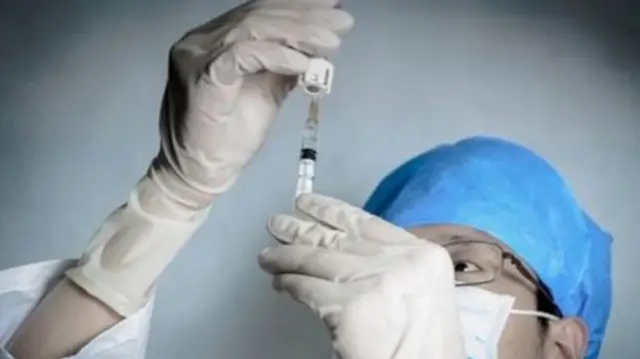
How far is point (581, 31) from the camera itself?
5.75 ft

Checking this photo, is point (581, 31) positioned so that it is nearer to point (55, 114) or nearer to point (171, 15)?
point (171, 15)

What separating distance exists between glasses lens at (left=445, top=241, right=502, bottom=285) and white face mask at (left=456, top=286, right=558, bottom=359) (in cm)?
1

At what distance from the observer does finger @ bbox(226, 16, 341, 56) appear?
3.89 feet

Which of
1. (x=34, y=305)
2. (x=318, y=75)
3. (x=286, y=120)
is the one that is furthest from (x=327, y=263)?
(x=286, y=120)

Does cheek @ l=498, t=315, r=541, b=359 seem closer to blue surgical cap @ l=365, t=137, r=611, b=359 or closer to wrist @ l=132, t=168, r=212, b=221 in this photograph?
blue surgical cap @ l=365, t=137, r=611, b=359

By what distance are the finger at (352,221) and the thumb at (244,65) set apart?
14 cm

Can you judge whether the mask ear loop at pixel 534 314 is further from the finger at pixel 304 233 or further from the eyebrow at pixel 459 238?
the finger at pixel 304 233

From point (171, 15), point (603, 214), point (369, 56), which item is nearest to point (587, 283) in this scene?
point (603, 214)

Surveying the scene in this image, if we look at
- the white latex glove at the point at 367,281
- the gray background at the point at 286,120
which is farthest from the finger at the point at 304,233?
the gray background at the point at 286,120

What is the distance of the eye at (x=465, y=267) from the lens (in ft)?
4.43

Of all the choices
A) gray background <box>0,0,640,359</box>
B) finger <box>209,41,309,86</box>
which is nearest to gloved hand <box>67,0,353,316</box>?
finger <box>209,41,309,86</box>

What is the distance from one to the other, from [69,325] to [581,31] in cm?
91

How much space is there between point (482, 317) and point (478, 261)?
69mm

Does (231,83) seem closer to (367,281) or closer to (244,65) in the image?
(244,65)
